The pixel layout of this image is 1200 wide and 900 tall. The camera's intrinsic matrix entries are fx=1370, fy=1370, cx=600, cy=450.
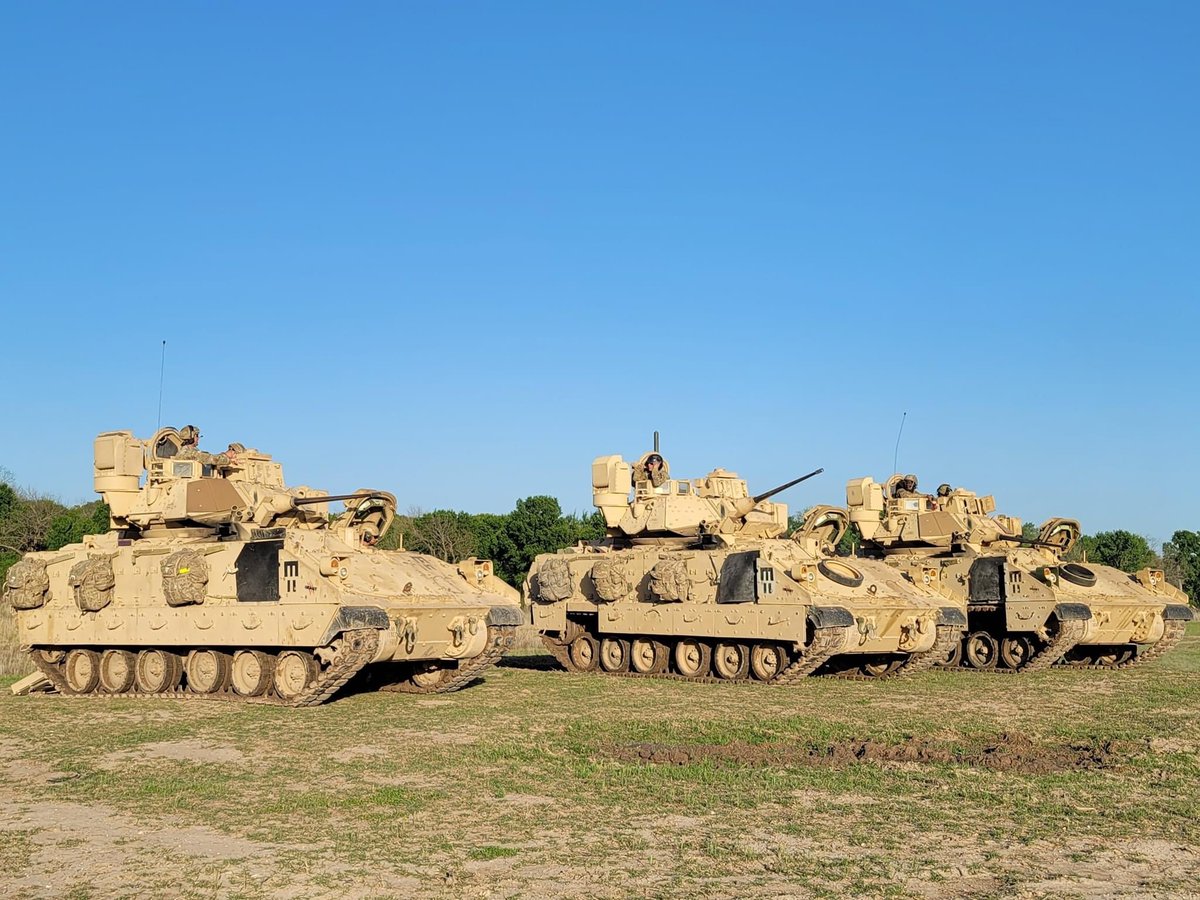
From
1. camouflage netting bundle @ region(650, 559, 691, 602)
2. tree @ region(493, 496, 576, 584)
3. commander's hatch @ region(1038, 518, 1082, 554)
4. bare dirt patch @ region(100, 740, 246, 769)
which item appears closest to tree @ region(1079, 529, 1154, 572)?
tree @ region(493, 496, 576, 584)

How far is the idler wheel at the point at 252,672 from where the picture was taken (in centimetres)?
1911

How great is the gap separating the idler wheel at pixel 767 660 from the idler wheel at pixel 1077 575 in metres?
7.23

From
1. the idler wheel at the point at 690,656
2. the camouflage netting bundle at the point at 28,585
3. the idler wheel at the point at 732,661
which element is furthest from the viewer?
the idler wheel at the point at 690,656

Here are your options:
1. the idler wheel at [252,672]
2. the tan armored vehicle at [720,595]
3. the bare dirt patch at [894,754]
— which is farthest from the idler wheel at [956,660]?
the idler wheel at [252,672]

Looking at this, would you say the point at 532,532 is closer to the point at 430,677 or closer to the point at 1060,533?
the point at 1060,533

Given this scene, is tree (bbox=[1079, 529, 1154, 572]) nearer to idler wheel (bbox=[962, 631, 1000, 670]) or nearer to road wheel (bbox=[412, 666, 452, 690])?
idler wheel (bbox=[962, 631, 1000, 670])

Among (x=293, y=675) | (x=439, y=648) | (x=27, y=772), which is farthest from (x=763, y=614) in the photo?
(x=27, y=772)

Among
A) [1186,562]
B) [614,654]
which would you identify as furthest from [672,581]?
[1186,562]

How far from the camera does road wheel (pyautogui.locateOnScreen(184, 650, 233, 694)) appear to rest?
64.3 ft

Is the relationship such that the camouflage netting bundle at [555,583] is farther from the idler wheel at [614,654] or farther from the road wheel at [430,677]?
the road wheel at [430,677]

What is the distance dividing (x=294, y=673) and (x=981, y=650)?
1384 centimetres

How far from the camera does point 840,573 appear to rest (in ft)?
74.7

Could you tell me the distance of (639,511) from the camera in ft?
81.3

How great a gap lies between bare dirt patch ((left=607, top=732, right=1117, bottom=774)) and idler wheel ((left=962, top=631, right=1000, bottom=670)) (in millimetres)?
11636
